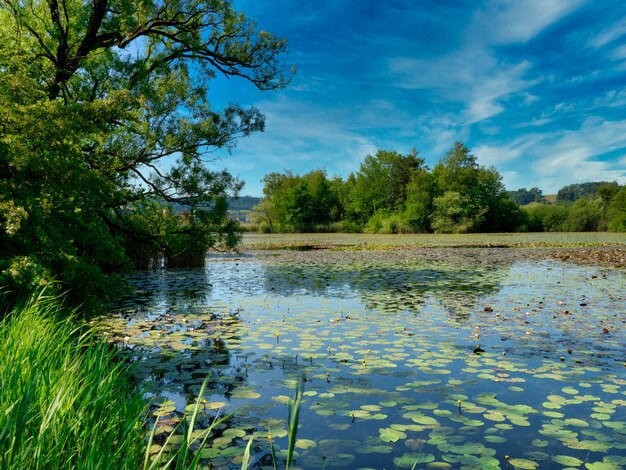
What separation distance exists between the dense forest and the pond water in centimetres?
5063

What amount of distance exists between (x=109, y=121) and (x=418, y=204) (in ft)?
184

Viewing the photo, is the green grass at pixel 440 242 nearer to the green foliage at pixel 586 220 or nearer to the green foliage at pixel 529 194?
the green foliage at pixel 586 220

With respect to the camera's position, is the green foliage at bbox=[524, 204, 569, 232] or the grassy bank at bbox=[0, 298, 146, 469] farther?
the green foliage at bbox=[524, 204, 569, 232]

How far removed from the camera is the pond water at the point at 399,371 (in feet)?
10.5

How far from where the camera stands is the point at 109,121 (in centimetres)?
796

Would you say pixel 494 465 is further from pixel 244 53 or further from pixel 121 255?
pixel 244 53

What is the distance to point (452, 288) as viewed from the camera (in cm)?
1134

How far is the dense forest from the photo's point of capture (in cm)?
5828

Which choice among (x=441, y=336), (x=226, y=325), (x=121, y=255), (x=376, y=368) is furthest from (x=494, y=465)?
(x=121, y=255)

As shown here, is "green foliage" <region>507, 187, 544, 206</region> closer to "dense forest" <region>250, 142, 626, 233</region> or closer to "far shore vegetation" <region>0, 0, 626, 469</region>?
"dense forest" <region>250, 142, 626, 233</region>

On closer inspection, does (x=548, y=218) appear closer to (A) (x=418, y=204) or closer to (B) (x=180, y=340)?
(A) (x=418, y=204)

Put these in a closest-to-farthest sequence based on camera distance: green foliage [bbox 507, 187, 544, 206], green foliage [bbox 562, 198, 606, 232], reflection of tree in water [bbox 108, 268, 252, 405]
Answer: reflection of tree in water [bbox 108, 268, 252, 405] → green foliage [bbox 562, 198, 606, 232] → green foliage [bbox 507, 187, 544, 206]

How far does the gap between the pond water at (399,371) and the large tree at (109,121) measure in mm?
1922

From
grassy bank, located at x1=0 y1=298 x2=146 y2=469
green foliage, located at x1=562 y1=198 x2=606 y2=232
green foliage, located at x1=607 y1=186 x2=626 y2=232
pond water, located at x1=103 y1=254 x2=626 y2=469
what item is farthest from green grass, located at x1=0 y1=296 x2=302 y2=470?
green foliage, located at x1=562 y1=198 x2=606 y2=232
